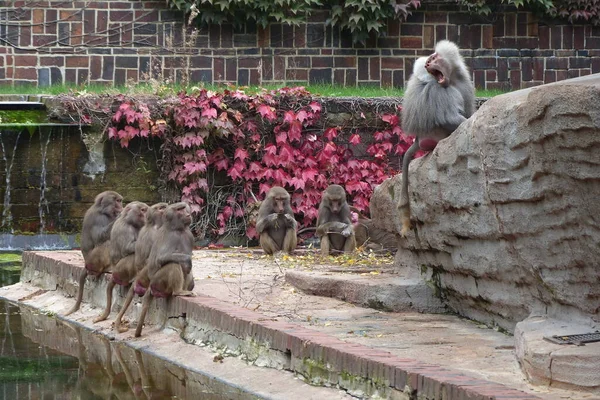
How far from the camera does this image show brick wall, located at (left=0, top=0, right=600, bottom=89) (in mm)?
22297

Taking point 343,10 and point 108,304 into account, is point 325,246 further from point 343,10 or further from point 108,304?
point 343,10

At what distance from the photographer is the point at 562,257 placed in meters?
8.33

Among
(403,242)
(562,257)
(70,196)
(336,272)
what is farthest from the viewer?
(70,196)

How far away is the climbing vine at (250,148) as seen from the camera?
1908 cm

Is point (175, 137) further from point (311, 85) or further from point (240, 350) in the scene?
point (240, 350)

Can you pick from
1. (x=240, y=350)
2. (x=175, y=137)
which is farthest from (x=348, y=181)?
(x=240, y=350)

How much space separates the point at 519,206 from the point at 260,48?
47.9 ft

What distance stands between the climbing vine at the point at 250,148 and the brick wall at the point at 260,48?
3.07m

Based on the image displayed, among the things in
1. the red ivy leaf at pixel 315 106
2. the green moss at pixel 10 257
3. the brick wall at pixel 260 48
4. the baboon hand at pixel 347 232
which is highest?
the brick wall at pixel 260 48

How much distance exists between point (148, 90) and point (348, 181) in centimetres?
394

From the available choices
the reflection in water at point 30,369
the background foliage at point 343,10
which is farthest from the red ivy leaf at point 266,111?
the reflection in water at point 30,369

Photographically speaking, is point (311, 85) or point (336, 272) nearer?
point (336, 272)

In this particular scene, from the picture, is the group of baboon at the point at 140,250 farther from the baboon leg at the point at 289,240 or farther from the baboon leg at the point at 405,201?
the baboon leg at the point at 289,240

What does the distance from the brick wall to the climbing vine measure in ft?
10.1
